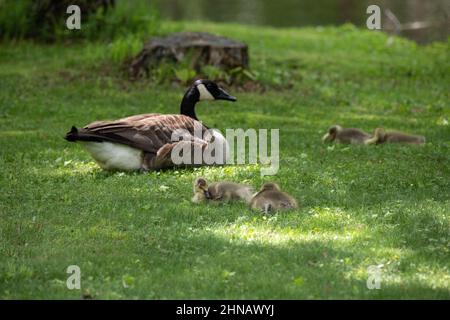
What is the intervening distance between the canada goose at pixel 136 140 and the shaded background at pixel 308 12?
16617 mm

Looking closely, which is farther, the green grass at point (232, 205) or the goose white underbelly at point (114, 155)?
the goose white underbelly at point (114, 155)

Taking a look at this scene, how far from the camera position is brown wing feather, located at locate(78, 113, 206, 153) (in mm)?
10516

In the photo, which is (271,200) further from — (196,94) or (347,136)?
(347,136)

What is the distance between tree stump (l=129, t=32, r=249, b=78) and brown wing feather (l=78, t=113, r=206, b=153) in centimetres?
571

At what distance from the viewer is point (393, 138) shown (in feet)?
41.5

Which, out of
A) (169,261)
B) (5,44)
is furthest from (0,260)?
(5,44)

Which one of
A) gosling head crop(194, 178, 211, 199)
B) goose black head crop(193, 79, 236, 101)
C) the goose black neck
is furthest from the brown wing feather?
gosling head crop(194, 178, 211, 199)

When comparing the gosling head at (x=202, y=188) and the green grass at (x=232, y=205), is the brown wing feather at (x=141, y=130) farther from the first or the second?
the gosling head at (x=202, y=188)

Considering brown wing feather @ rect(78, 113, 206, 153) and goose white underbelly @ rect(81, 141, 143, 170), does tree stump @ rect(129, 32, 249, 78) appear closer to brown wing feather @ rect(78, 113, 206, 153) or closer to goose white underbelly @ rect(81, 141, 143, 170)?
brown wing feather @ rect(78, 113, 206, 153)

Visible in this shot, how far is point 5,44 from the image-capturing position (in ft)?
66.2

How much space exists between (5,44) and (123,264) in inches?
544

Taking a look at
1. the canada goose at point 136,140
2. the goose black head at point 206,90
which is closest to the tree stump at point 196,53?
the goose black head at point 206,90

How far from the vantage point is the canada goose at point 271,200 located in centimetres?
882

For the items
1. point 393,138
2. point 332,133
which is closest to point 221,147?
point 332,133
